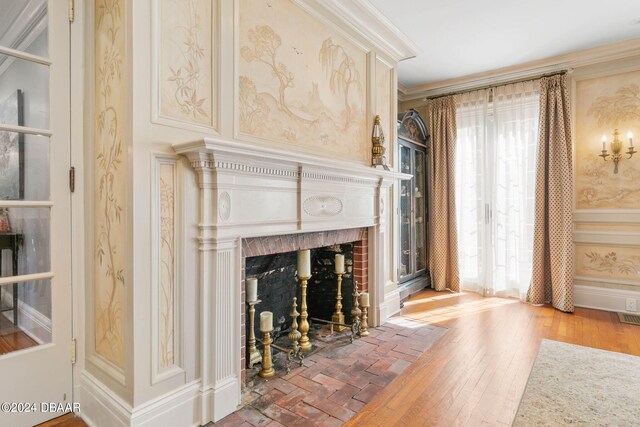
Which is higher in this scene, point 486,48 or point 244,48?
point 486,48

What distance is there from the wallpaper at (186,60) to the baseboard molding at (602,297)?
172 inches

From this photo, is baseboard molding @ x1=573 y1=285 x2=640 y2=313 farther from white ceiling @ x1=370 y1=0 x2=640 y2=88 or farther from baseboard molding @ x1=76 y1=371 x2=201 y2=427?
baseboard molding @ x1=76 y1=371 x2=201 y2=427

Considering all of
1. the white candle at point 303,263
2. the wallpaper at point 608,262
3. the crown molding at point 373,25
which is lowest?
the wallpaper at point 608,262

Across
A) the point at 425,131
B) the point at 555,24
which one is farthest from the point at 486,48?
the point at 425,131

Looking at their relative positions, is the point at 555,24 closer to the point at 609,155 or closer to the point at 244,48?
the point at 609,155

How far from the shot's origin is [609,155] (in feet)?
12.1

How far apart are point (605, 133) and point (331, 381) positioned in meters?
4.01

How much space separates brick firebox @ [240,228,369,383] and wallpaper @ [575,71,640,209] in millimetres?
2761

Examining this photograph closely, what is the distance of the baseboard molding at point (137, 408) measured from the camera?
1563 mm

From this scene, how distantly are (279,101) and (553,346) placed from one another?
2915mm

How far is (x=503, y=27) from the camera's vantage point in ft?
10.5

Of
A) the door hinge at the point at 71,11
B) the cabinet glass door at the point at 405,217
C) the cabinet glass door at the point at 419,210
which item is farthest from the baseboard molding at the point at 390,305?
the door hinge at the point at 71,11

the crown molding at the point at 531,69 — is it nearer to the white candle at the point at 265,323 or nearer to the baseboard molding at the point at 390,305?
the baseboard molding at the point at 390,305

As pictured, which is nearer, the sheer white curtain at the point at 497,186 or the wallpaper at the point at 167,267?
the wallpaper at the point at 167,267
